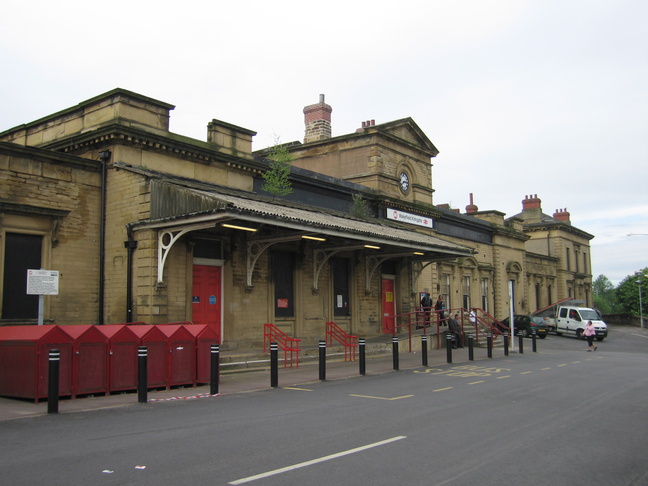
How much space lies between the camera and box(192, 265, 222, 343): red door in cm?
1725

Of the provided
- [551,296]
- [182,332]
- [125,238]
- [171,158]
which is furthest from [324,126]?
[551,296]

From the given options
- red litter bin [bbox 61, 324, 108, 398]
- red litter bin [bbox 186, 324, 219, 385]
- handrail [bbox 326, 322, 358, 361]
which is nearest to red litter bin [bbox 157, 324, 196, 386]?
red litter bin [bbox 186, 324, 219, 385]

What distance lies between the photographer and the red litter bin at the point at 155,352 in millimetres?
12227

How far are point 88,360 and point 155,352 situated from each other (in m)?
1.42

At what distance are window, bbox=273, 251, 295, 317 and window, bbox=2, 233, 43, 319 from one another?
7.62 metres

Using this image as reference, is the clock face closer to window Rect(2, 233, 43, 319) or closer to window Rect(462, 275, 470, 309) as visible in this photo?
window Rect(462, 275, 470, 309)

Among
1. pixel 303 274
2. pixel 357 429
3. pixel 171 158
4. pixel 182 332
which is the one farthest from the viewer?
pixel 303 274

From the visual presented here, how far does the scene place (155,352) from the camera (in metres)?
12.3

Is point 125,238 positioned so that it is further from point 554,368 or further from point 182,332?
point 554,368

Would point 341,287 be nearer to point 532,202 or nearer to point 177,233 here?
point 177,233

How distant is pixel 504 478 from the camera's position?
606cm

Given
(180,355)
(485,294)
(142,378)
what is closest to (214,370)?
(180,355)

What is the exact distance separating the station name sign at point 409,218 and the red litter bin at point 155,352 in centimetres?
1665

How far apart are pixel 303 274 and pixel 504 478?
1531cm
